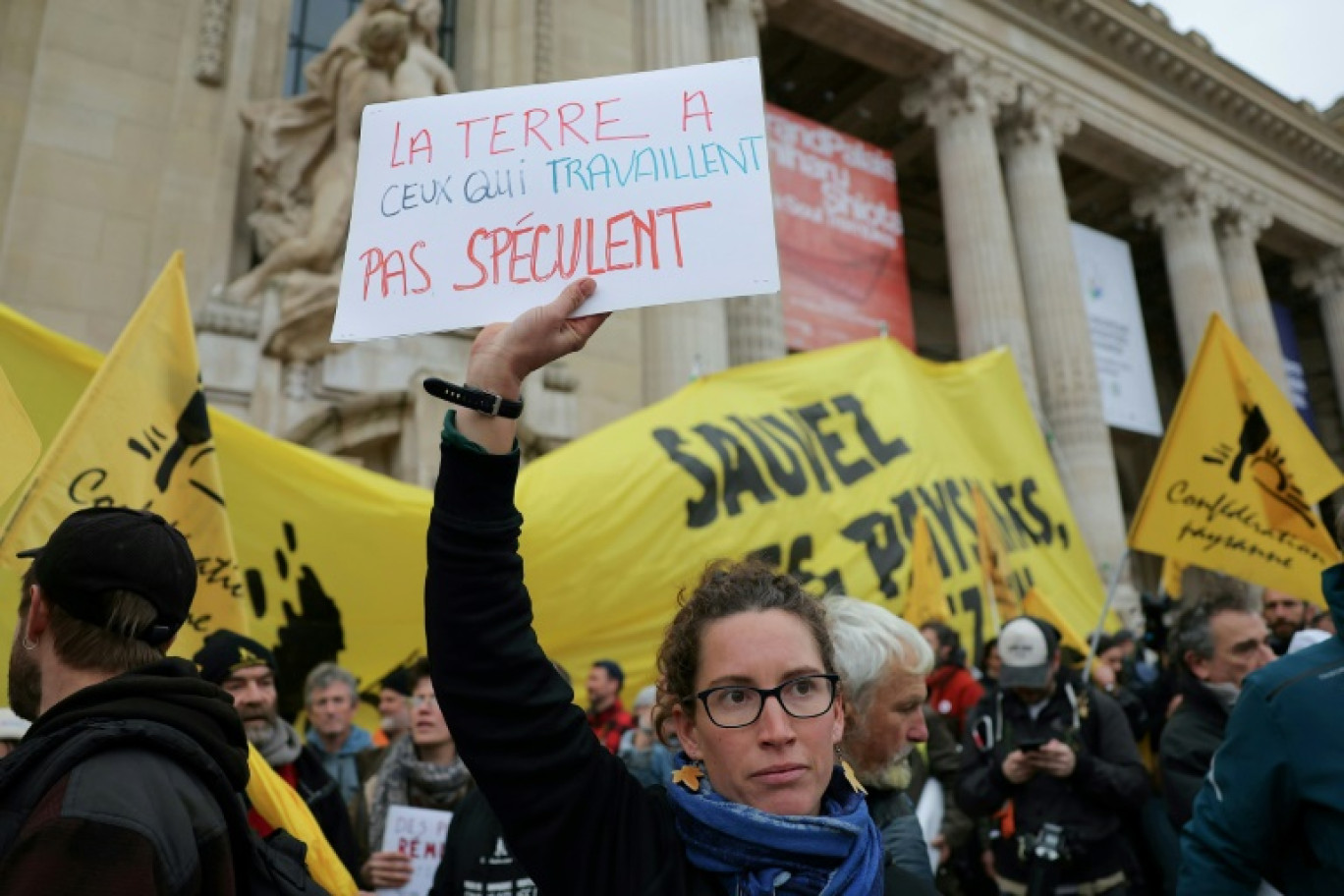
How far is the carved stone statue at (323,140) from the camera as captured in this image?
8852 millimetres

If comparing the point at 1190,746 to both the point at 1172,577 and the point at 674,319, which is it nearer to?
the point at 1172,577

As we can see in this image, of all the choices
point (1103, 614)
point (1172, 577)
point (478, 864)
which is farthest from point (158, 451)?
point (1172, 577)

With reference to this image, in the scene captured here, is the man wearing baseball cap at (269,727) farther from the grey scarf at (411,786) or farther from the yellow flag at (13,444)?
the yellow flag at (13,444)

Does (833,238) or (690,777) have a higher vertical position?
(833,238)

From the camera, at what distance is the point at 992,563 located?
6.22 m

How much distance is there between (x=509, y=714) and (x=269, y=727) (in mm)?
2222

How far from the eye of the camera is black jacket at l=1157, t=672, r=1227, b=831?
352 cm

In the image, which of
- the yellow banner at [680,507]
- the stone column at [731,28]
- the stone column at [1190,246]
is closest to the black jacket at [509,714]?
the yellow banner at [680,507]

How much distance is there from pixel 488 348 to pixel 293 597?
11.8 feet

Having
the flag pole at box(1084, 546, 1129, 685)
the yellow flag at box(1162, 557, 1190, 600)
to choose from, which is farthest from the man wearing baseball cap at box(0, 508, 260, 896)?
the yellow flag at box(1162, 557, 1190, 600)

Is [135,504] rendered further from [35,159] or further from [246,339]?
[35,159]

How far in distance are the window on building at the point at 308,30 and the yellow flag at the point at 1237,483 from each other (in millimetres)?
9214

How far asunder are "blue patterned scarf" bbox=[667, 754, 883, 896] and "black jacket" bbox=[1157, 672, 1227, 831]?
259cm

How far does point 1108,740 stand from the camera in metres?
3.84
